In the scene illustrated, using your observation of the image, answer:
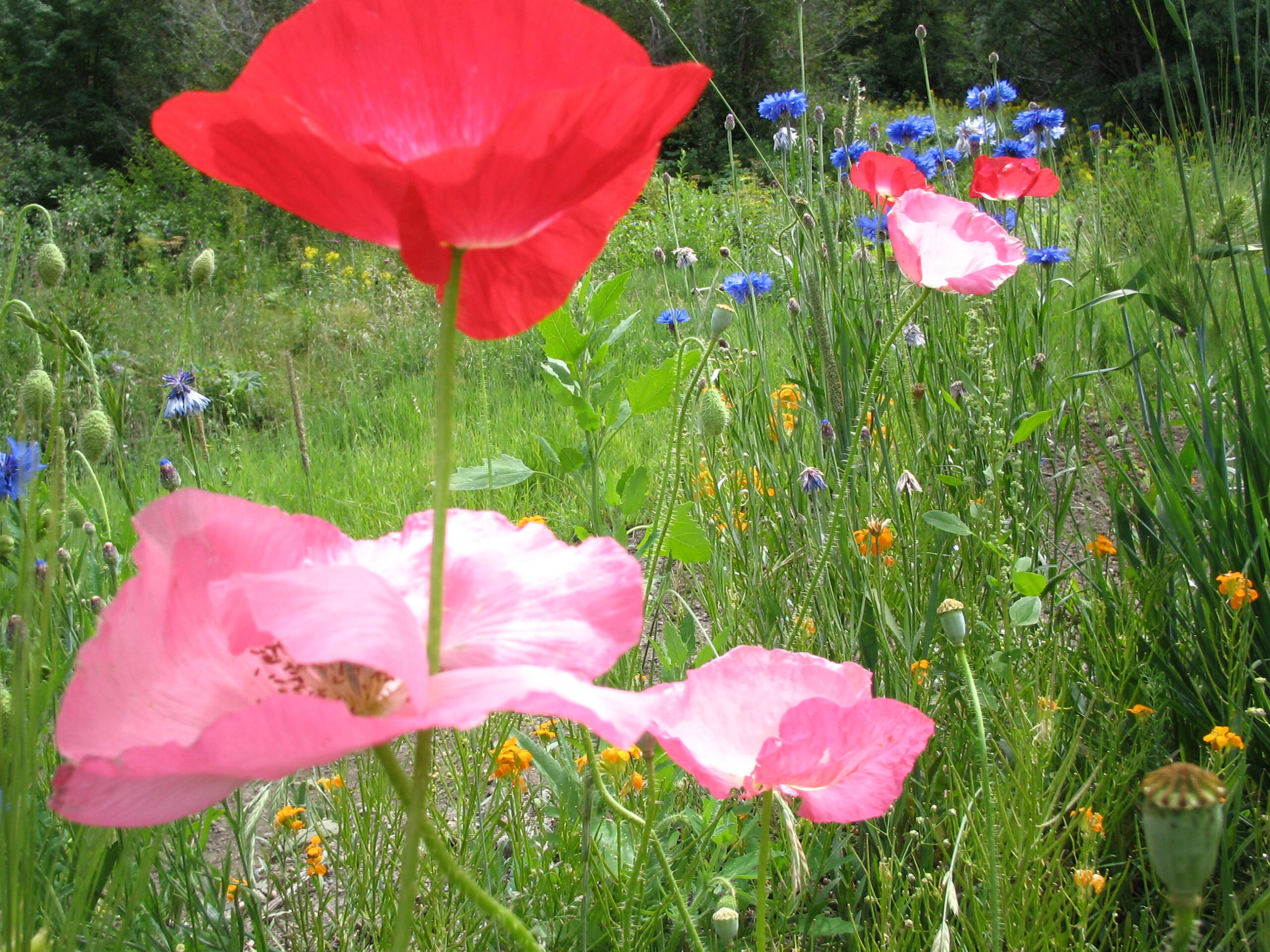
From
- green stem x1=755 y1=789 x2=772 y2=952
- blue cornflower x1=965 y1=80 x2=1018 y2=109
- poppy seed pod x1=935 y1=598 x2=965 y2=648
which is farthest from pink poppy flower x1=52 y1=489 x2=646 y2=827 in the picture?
blue cornflower x1=965 y1=80 x2=1018 y2=109

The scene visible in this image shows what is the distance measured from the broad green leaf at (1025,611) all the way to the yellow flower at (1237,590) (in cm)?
19

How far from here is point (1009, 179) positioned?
1.57 meters

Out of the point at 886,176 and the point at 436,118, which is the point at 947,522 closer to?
the point at 886,176

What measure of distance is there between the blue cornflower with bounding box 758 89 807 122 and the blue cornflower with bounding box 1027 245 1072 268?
0.63 metres

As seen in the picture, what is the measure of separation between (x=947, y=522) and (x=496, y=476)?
1.82ft

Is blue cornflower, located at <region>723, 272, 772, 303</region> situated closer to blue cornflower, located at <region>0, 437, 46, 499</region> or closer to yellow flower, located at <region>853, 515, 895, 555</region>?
yellow flower, located at <region>853, 515, 895, 555</region>

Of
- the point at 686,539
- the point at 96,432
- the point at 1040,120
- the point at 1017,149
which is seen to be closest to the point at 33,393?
the point at 96,432

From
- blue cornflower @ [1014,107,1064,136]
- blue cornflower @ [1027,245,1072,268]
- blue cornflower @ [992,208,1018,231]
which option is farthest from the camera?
blue cornflower @ [1014,107,1064,136]

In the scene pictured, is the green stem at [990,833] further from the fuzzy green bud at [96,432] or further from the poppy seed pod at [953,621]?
the fuzzy green bud at [96,432]

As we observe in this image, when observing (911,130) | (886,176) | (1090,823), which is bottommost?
(1090,823)

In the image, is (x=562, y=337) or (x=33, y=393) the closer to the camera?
(x=33, y=393)

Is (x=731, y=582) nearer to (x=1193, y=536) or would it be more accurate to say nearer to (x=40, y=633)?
(x=1193, y=536)

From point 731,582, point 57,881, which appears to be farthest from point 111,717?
point 731,582

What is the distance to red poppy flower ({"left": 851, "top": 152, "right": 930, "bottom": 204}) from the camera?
4.14 feet
